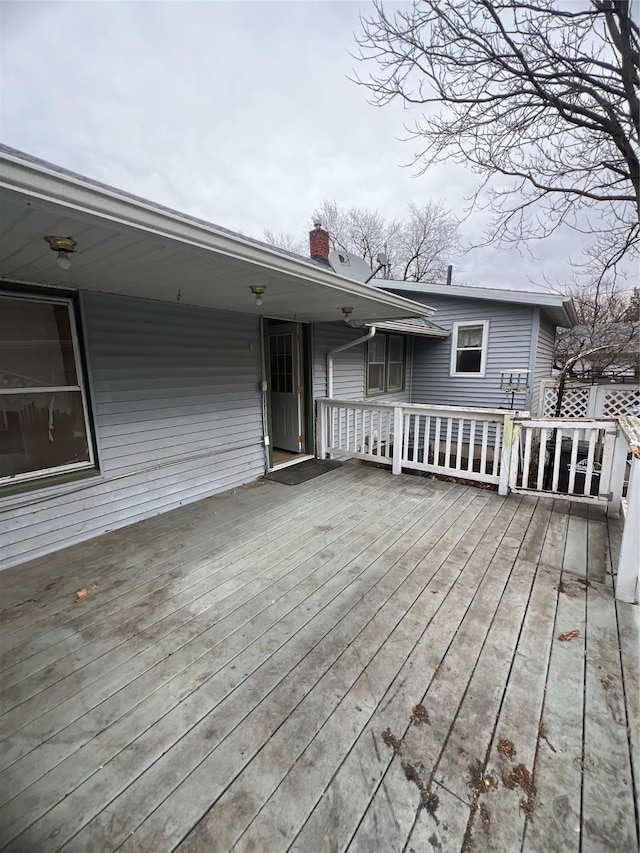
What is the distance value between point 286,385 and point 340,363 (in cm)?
100

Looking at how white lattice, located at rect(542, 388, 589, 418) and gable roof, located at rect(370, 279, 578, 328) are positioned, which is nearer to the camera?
gable roof, located at rect(370, 279, 578, 328)

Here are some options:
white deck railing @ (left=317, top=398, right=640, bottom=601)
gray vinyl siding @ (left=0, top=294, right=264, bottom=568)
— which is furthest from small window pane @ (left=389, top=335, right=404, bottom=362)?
gray vinyl siding @ (left=0, top=294, right=264, bottom=568)

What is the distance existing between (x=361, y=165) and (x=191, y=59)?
5.71 metres

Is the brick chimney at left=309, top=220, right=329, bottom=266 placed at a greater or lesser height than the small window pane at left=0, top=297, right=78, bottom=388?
greater

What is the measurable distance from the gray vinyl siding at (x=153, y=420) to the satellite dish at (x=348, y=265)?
1.21 m

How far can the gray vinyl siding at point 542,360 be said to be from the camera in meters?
7.45

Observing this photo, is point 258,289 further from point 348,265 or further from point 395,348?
point 395,348

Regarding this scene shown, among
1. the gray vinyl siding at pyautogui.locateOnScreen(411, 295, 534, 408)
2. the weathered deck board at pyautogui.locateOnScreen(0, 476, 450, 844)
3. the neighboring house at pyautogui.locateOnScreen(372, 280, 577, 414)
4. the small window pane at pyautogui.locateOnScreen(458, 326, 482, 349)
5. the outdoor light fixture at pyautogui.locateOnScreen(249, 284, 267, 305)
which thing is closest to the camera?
the weathered deck board at pyautogui.locateOnScreen(0, 476, 450, 844)

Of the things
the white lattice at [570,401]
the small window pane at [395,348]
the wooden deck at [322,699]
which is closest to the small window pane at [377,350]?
the small window pane at [395,348]

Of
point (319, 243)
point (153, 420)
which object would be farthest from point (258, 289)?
point (319, 243)

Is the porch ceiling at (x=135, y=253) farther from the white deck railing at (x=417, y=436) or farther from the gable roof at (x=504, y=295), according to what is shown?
the gable roof at (x=504, y=295)

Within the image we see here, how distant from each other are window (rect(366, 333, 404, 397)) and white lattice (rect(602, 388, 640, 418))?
4.00m

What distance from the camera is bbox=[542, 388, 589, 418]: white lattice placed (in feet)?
24.5

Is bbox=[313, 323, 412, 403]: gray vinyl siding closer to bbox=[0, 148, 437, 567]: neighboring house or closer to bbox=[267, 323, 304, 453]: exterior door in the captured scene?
bbox=[267, 323, 304, 453]: exterior door
